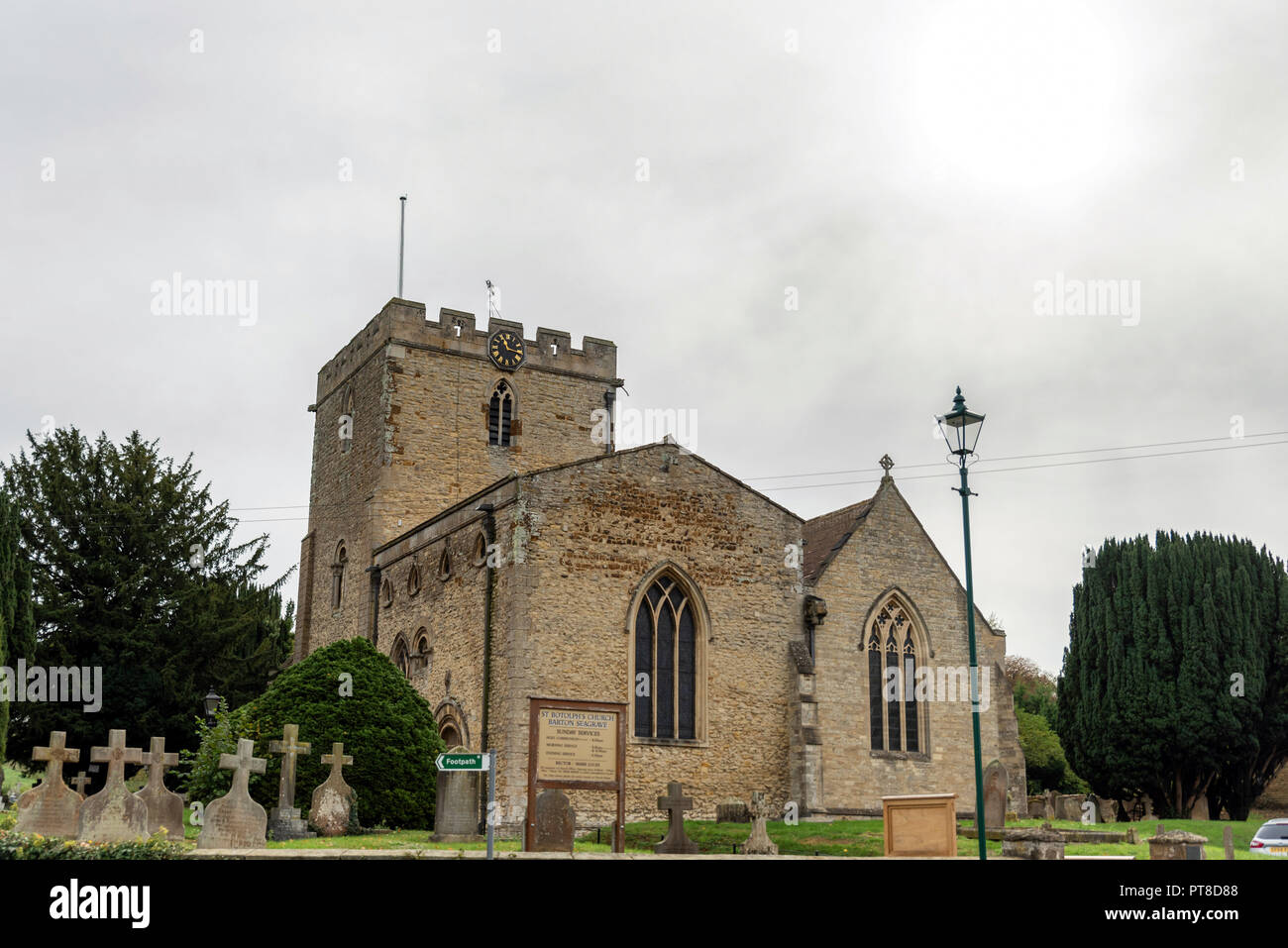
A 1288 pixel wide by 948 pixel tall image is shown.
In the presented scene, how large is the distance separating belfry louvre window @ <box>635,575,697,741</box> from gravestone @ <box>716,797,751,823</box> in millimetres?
1645

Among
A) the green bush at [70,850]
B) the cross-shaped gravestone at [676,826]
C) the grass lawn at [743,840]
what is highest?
the green bush at [70,850]

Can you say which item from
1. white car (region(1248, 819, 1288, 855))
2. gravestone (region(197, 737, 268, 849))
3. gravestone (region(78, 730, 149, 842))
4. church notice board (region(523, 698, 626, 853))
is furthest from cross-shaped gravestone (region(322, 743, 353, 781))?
white car (region(1248, 819, 1288, 855))

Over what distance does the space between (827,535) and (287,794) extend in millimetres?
15771

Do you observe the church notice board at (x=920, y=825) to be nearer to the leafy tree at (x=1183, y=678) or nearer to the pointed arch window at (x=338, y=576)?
the pointed arch window at (x=338, y=576)

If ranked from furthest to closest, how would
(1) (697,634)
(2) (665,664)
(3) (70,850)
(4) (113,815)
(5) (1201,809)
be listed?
(5) (1201,809) < (1) (697,634) < (2) (665,664) < (4) (113,815) < (3) (70,850)

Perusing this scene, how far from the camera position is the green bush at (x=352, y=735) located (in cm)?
2162

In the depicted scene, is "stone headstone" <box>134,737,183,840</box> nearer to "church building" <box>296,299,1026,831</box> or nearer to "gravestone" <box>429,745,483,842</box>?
"gravestone" <box>429,745,483,842</box>

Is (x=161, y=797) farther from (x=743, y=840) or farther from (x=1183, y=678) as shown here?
(x=1183, y=678)

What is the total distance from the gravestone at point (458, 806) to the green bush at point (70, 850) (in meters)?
5.82

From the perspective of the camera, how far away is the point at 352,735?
72.6ft

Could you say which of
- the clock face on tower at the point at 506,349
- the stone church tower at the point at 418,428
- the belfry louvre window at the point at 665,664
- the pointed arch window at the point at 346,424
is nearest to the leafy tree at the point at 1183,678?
the stone church tower at the point at 418,428

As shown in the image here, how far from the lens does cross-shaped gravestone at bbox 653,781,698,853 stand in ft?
63.8

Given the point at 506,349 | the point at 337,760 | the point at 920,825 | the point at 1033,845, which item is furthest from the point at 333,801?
the point at 506,349
